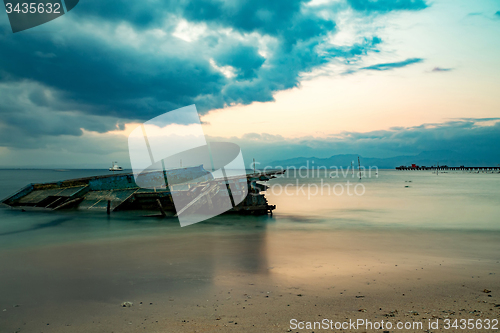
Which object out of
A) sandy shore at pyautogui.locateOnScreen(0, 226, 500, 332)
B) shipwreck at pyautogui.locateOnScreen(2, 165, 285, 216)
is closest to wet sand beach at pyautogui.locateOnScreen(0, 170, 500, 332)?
sandy shore at pyautogui.locateOnScreen(0, 226, 500, 332)

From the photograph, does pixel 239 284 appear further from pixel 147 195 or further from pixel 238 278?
pixel 147 195

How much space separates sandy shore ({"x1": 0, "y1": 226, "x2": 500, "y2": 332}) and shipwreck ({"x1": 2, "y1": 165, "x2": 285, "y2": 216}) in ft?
21.4

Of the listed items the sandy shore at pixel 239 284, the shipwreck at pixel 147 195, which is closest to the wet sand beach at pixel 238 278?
the sandy shore at pixel 239 284

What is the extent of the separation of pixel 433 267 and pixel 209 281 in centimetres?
572

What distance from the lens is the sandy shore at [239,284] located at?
498 cm

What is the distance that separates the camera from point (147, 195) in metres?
18.8

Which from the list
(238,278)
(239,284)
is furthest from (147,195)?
(239,284)

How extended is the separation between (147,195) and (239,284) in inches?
535

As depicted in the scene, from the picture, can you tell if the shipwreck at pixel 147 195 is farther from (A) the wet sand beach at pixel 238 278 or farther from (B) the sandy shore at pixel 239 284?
(B) the sandy shore at pixel 239 284

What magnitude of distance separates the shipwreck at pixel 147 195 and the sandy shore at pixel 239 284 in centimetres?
652

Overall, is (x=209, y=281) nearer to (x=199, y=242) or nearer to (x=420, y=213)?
(x=199, y=242)

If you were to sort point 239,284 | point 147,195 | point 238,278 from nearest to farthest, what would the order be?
point 239,284 → point 238,278 → point 147,195

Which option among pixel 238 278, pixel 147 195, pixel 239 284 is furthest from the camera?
pixel 147 195

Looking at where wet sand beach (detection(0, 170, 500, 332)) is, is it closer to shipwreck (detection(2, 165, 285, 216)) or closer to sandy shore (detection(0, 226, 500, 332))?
sandy shore (detection(0, 226, 500, 332))
